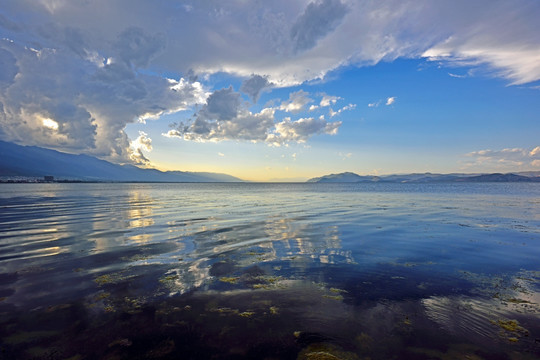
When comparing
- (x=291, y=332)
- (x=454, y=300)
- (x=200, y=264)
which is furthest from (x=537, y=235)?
(x=200, y=264)

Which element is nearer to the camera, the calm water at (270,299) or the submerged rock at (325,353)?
the submerged rock at (325,353)

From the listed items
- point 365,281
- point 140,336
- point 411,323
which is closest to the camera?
point 140,336

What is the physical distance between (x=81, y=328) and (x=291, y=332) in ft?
23.4

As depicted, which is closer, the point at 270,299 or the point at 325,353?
the point at 325,353

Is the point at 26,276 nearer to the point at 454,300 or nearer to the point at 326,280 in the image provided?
the point at 326,280

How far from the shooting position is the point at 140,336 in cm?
816

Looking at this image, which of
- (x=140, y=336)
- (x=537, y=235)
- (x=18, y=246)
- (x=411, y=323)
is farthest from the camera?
(x=537, y=235)

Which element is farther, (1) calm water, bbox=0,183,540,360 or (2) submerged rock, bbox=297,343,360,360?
(1) calm water, bbox=0,183,540,360

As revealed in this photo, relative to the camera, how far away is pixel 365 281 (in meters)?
12.8

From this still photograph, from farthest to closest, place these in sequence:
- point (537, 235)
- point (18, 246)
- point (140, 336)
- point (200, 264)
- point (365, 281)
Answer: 1. point (537, 235)
2. point (18, 246)
3. point (200, 264)
4. point (365, 281)
5. point (140, 336)

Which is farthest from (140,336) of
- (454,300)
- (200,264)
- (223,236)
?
(223,236)

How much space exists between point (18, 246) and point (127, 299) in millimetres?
16230

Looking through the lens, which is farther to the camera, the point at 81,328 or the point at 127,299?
the point at 127,299

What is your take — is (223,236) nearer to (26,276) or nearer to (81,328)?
(26,276)
